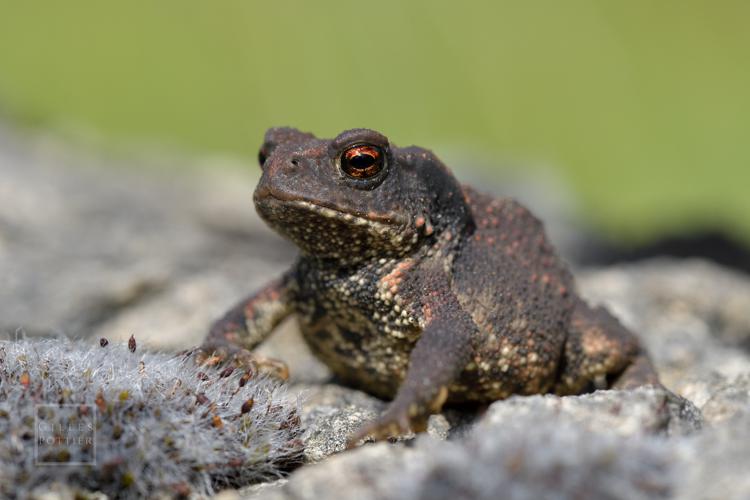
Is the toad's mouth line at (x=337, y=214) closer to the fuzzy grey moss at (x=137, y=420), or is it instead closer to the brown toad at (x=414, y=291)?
the brown toad at (x=414, y=291)

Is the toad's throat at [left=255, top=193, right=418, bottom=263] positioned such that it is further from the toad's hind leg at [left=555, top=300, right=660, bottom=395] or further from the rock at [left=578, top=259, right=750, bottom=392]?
the rock at [left=578, top=259, right=750, bottom=392]

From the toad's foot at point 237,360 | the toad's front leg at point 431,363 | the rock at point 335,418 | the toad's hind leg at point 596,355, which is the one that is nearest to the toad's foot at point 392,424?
the toad's front leg at point 431,363

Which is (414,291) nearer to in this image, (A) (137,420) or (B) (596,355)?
(B) (596,355)

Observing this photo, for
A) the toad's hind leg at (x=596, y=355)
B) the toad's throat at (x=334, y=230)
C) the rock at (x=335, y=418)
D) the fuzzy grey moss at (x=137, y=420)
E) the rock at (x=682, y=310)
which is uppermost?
the rock at (x=682, y=310)

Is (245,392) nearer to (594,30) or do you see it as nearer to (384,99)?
(384,99)

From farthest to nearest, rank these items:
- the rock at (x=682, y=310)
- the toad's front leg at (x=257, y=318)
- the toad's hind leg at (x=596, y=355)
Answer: the rock at (x=682, y=310) → the toad's hind leg at (x=596, y=355) → the toad's front leg at (x=257, y=318)

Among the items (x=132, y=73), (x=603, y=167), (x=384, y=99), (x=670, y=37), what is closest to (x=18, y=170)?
(x=132, y=73)

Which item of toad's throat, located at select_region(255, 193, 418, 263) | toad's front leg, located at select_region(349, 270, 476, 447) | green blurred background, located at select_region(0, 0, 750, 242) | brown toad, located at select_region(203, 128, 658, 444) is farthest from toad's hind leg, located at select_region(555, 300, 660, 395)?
green blurred background, located at select_region(0, 0, 750, 242)
